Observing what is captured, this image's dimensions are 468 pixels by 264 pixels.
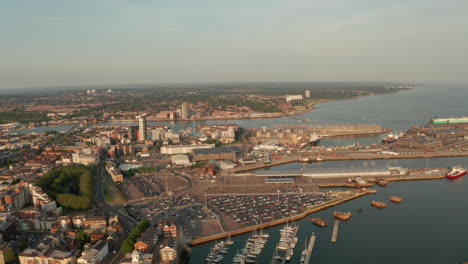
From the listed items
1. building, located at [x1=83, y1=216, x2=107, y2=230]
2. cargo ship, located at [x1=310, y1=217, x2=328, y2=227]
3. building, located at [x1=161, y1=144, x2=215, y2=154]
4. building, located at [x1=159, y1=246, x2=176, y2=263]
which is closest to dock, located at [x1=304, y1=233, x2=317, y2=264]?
cargo ship, located at [x1=310, y1=217, x2=328, y2=227]

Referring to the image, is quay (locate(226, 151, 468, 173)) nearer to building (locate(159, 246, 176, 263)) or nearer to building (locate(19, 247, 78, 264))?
building (locate(159, 246, 176, 263))

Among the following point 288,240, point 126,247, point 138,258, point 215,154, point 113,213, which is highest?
point 215,154

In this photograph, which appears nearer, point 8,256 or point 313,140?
point 8,256

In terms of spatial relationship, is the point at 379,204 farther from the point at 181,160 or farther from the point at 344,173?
the point at 181,160

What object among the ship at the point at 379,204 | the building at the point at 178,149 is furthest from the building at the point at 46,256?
the building at the point at 178,149

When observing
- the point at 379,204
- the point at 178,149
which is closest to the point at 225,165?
the point at 178,149

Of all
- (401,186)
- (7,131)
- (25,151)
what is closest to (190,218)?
(401,186)

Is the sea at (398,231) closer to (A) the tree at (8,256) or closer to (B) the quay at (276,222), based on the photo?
(B) the quay at (276,222)
